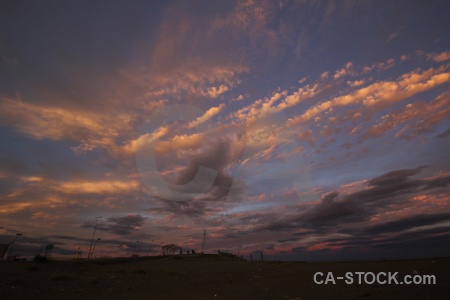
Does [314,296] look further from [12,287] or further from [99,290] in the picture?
[12,287]

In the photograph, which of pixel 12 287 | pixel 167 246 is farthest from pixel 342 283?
pixel 167 246

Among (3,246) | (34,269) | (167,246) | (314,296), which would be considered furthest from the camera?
(167,246)

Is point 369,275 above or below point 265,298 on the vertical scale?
above

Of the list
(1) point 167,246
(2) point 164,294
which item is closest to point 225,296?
(2) point 164,294

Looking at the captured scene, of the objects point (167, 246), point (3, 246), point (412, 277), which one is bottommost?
point (412, 277)

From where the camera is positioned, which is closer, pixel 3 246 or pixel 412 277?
pixel 412 277

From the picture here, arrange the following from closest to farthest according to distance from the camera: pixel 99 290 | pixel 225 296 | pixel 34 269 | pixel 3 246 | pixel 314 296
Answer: pixel 314 296 → pixel 225 296 → pixel 99 290 → pixel 34 269 → pixel 3 246

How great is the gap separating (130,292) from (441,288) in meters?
13.6

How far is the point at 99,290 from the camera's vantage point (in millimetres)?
13867

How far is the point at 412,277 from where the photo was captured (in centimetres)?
1230

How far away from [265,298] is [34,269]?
2316cm

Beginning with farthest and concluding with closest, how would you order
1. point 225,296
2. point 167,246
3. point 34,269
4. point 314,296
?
point 167,246 → point 34,269 → point 225,296 → point 314,296

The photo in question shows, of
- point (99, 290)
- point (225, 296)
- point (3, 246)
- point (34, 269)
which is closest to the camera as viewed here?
point (225, 296)

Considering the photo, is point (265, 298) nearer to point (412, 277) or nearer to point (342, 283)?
point (342, 283)
